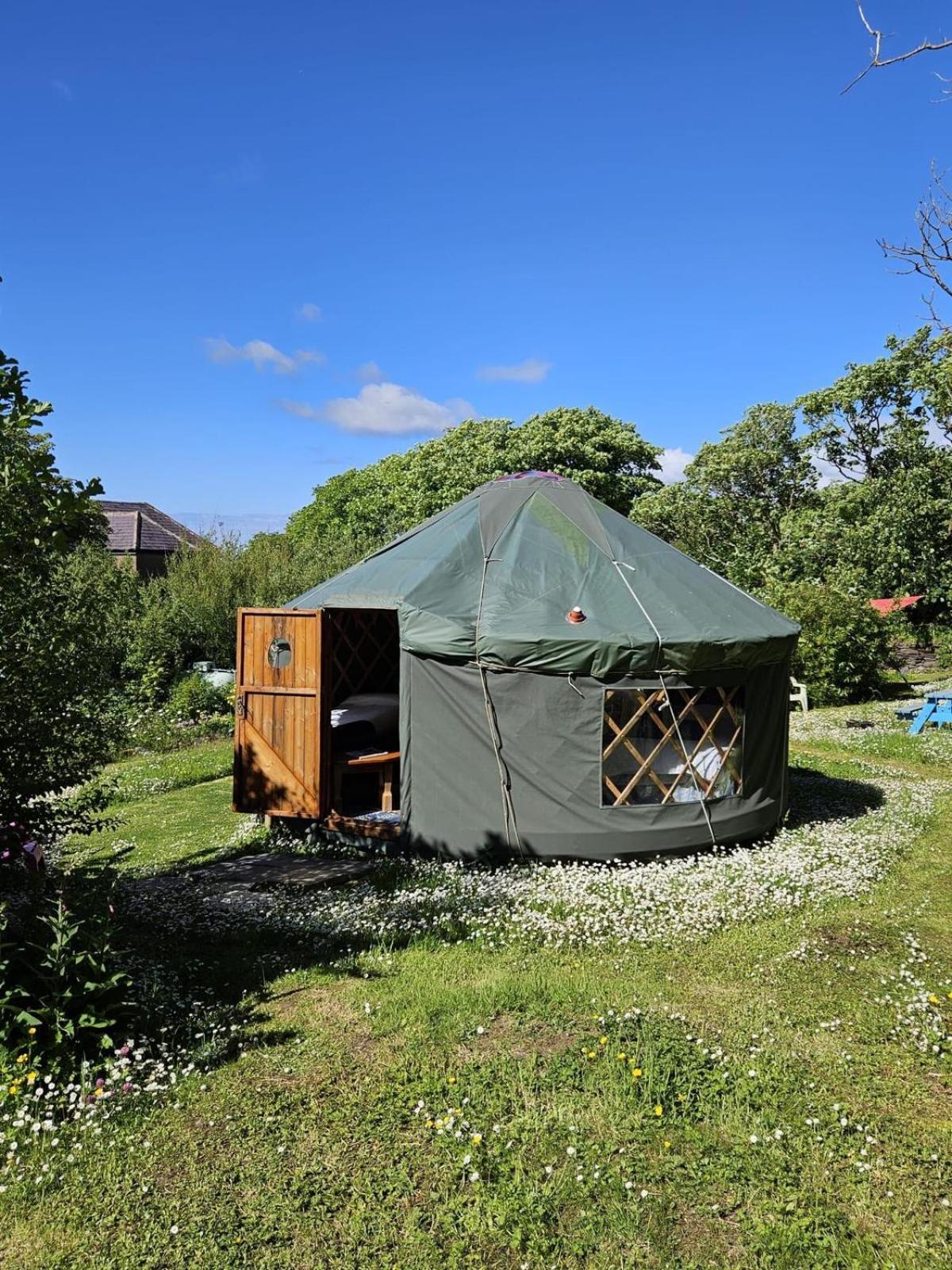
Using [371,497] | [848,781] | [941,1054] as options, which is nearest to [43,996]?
[941,1054]

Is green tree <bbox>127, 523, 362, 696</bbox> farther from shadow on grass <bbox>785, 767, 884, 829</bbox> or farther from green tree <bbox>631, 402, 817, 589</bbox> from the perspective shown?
shadow on grass <bbox>785, 767, 884, 829</bbox>

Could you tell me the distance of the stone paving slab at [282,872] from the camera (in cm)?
666

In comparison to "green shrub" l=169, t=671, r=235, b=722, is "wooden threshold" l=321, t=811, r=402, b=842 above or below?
below

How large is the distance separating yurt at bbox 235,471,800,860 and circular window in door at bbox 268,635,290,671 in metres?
0.02

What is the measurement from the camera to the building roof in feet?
105

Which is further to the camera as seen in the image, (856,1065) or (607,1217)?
(856,1065)

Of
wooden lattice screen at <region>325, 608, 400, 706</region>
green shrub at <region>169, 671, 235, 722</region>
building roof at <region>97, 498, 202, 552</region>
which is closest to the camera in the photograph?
wooden lattice screen at <region>325, 608, 400, 706</region>

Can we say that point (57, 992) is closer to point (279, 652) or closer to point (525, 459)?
point (279, 652)

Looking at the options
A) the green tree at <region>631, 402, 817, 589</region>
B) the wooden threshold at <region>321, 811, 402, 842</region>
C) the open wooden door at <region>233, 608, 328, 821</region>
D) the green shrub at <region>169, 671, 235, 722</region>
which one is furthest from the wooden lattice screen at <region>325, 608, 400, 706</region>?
the green tree at <region>631, 402, 817, 589</region>

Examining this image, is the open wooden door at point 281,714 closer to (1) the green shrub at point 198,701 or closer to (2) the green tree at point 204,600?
(1) the green shrub at point 198,701

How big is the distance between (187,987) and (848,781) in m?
7.91

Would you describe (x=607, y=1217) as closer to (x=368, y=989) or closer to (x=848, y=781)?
(x=368, y=989)

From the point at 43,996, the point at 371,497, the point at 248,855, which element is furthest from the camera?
the point at 371,497

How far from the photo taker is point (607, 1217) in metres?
2.96
